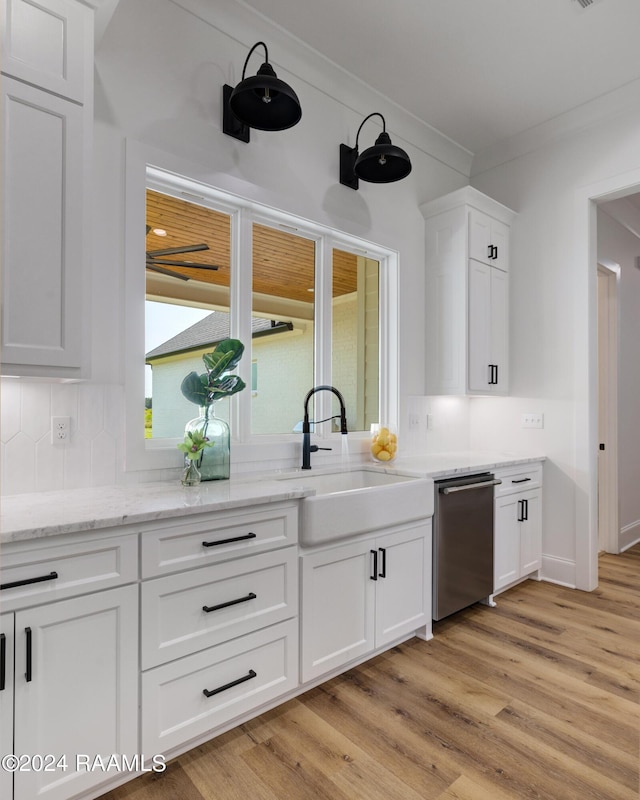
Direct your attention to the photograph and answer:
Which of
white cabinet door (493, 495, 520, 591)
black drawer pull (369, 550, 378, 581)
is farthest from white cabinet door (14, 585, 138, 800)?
white cabinet door (493, 495, 520, 591)

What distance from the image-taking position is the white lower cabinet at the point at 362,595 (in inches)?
79.9

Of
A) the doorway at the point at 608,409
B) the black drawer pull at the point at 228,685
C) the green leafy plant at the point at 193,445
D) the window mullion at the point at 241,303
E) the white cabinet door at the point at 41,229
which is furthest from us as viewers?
the doorway at the point at 608,409

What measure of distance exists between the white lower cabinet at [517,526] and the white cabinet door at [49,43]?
2.91 meters

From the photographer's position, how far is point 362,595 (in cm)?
223

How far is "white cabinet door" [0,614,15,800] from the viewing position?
4.22 ft

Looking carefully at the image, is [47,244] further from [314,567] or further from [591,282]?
[591,282]

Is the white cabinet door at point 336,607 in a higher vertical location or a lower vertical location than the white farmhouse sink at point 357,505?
lower

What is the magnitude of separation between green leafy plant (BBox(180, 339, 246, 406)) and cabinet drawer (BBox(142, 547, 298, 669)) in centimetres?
73

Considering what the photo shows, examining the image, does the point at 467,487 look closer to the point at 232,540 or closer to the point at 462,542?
the point at 462,542

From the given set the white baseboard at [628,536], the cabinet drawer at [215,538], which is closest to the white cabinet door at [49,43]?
the cabinet drawer at [215,538]

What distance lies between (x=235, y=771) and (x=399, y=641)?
1.10 meters

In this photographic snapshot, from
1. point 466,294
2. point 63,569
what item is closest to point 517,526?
point 466,294

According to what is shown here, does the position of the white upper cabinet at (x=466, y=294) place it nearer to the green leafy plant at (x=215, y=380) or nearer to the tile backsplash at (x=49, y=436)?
the green leafy plant at (x=215, y=380)

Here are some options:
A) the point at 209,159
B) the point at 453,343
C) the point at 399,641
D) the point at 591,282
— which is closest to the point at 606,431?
the point at 591,282
